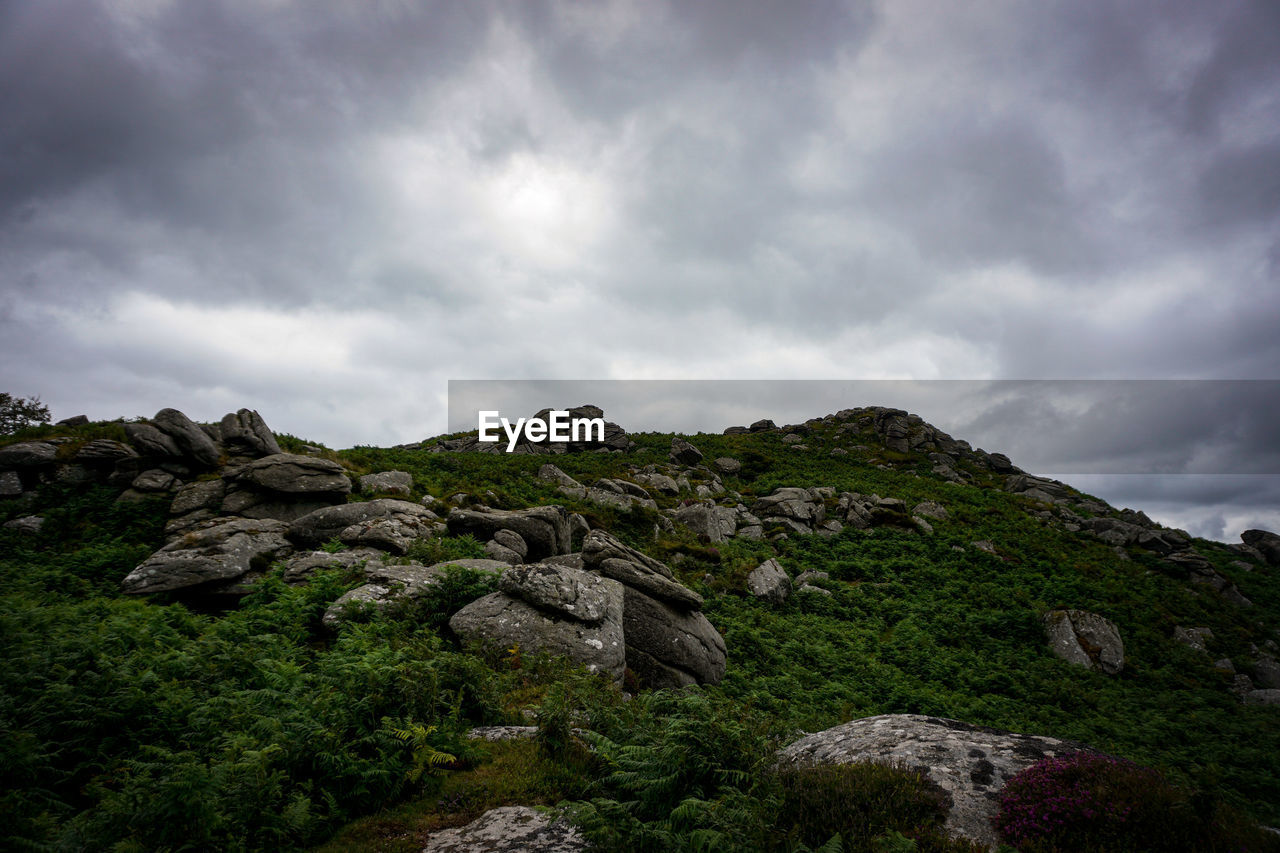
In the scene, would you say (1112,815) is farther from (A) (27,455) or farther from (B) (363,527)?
(A) (27,455)

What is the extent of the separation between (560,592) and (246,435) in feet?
58.6

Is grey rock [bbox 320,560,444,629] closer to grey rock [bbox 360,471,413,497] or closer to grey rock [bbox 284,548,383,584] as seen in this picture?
grey rock [bbox 284,548,383,584]

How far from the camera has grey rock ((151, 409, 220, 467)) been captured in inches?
770

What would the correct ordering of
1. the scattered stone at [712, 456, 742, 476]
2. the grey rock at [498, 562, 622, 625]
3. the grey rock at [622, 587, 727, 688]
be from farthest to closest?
the scattered stone at [712, 456, 742, 476]
the grey rock at [622, 587, 727, 688]
the grey rock at [498, 562, 622, 625]

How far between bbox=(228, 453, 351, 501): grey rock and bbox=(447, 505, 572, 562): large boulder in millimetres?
4835

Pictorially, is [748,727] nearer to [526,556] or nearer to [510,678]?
[510,678]

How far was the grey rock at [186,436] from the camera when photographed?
19.5 metres

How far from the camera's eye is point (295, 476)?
62.7 feet

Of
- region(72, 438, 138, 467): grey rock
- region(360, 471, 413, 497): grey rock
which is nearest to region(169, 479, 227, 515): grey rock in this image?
region(72, 438, 138, 467): grey rock

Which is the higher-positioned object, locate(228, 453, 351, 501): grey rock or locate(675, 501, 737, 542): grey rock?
locate(228, 453, 351, 501): grey rock

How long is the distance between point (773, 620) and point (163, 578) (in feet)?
62.9

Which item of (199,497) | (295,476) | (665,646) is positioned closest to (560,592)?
(665,646)

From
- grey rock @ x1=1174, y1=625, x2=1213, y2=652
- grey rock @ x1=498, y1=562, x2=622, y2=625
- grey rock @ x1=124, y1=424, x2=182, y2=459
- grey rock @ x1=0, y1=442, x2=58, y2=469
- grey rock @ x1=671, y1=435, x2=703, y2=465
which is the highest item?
grey rock @ x1=671, y1=435, x2=703, y2=465

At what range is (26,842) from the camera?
3.66 metres
